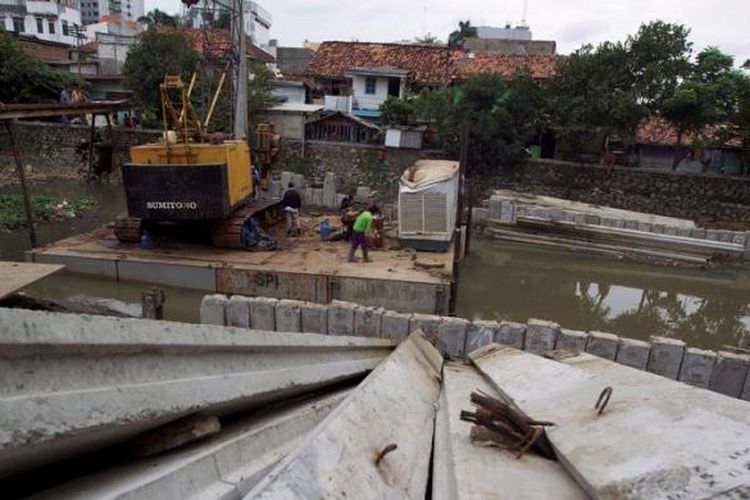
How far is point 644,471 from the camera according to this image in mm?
1999

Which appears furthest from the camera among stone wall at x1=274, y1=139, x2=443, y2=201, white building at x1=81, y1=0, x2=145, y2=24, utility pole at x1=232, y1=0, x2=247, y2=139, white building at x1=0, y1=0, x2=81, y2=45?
white building at x1=81, y1=0, x2=145, y2=24

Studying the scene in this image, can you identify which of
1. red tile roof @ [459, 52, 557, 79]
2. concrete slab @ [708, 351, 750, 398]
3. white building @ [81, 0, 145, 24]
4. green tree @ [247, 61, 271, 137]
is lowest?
concrete slab @ [708, 351, 750, 398]

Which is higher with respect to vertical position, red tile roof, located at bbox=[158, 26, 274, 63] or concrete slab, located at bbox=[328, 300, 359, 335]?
red tile roof, located at bbox=[158, 26, 274, 63]

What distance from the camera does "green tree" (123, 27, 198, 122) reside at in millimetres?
23000

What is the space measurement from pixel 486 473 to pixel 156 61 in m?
24.6

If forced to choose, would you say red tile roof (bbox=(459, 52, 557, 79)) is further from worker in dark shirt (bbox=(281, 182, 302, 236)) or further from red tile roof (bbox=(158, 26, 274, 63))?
worker in dark shirt (bbox=(281, 182, 302, 236))

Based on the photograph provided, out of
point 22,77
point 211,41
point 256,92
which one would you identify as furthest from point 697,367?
point 22,77

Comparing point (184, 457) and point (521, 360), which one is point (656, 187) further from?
point (184, 457)

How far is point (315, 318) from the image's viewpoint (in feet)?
22.4

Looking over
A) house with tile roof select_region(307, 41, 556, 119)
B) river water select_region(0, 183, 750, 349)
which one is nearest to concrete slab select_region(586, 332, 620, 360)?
river water select_region(0, 183, 750, 349)

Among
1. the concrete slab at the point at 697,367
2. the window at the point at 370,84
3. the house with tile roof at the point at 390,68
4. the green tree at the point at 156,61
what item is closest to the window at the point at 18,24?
the house with tile roof at the point at 390,68

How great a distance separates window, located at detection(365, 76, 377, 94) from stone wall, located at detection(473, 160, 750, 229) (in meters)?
9.67

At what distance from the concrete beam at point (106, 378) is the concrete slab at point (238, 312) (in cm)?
415

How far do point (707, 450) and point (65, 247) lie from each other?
12.1 metres
